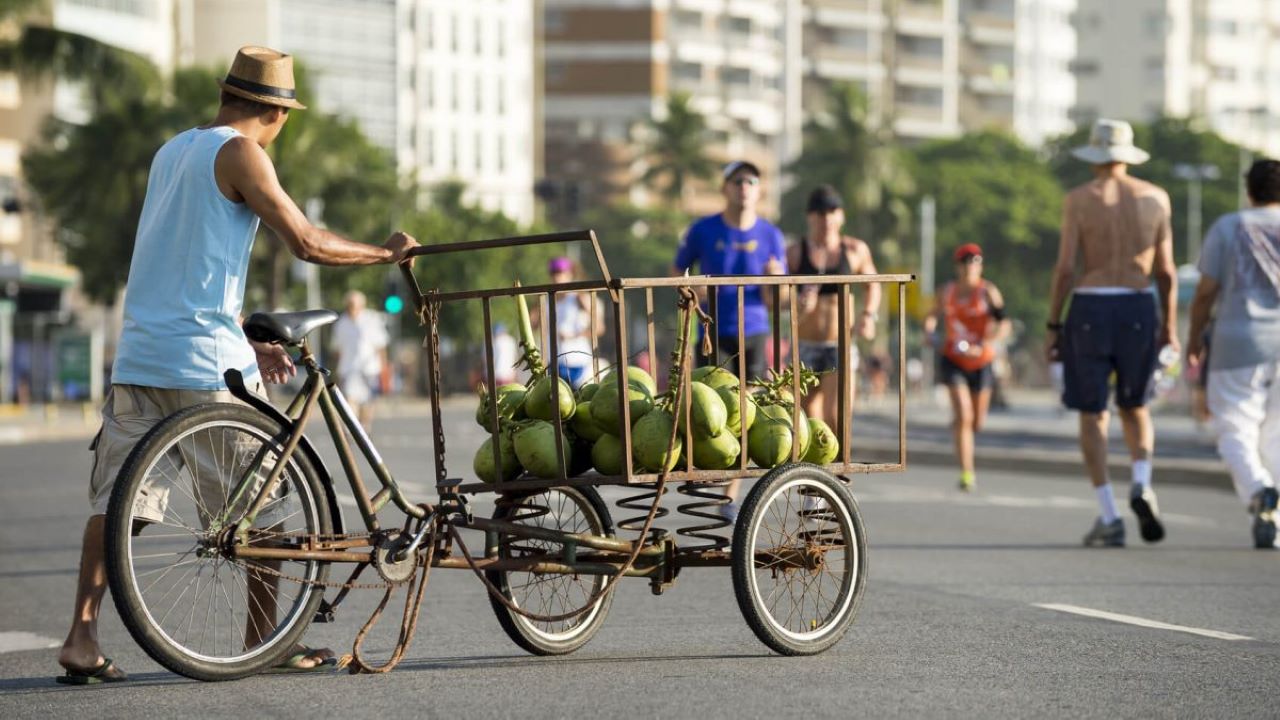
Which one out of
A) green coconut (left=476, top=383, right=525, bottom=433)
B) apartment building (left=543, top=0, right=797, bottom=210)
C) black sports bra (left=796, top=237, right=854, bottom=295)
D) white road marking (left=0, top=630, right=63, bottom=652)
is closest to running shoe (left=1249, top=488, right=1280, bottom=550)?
black sports bra (left=796, top=237, right=854, bottom=295)

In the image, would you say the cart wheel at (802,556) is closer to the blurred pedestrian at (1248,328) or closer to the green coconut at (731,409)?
the green coconut at (731,409)

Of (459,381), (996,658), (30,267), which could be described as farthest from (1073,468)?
(459,381)

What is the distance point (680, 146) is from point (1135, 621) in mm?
115614

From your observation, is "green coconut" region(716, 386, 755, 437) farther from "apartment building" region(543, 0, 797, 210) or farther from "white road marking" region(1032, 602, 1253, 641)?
"apartment building" region(543, 0, 797, 210)

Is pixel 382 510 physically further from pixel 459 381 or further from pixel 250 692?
pixel 459 381

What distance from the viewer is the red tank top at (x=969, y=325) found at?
1808 cm

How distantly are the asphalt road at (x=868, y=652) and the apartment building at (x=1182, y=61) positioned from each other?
160 meters

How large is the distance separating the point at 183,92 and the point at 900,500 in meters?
58.8

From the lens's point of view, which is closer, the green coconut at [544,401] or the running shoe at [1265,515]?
the green coconut at [544,401]

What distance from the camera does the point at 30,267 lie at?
5647cm

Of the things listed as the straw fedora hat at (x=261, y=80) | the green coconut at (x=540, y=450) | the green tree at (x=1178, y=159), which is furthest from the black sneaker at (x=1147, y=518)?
the green tree at (x=1178, y=159)

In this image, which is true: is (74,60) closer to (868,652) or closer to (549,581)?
(549,581)

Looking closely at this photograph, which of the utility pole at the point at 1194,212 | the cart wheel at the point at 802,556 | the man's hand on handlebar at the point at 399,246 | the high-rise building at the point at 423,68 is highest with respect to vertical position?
the high-rise building at the point at 423,68

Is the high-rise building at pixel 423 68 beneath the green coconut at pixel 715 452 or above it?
above
